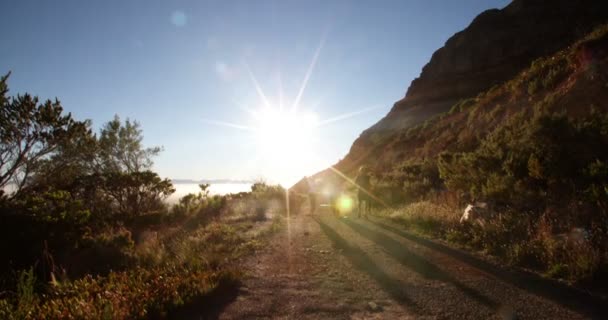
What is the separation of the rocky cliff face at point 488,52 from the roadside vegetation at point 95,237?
42.8 meters

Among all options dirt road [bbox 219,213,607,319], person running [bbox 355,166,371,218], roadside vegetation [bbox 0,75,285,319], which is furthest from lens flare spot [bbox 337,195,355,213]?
dirt road [bbox 219,213,607,319]

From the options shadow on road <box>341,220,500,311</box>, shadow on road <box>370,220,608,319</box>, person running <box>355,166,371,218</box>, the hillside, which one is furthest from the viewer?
person running <box>355,166,371,218</box>

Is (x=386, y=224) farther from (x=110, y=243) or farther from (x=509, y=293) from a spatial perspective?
(x=110, y=243)

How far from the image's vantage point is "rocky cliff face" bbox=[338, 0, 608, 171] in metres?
46.3

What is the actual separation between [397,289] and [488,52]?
64.1m

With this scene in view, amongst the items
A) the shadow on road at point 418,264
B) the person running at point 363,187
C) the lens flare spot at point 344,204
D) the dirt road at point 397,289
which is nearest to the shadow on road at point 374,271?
the dirt road at point 397,289

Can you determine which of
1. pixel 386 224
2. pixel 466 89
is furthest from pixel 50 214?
pixel 466 89

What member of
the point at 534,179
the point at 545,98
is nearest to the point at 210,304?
the point at 534,179

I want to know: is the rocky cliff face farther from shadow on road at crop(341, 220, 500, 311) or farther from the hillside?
shadow on road at crop(341, 220, 500, 311)

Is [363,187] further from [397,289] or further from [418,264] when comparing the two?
[397,289]

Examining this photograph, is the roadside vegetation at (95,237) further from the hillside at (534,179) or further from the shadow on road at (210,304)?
the hillside at (534,179)

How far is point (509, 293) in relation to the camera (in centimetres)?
433

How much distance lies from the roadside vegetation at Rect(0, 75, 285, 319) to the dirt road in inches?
35.9

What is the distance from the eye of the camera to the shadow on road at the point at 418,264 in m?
4.29
